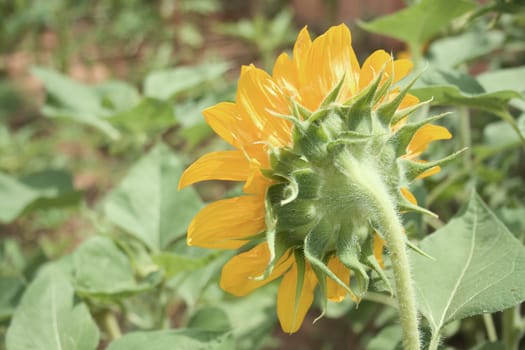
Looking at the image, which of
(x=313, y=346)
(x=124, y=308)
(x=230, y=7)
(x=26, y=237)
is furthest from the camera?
(x=230, y=7)

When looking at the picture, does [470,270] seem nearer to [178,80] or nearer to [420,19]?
[420,19]

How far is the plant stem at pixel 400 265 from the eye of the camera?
1.51 feet

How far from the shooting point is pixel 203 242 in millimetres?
516

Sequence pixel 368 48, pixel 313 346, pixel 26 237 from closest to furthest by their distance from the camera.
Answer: pixel 313 346 → pixel 26 237 → pixel 368 48

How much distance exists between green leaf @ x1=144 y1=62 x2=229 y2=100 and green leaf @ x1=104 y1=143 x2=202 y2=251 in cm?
18

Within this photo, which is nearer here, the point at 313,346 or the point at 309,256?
→ the point at 309,256

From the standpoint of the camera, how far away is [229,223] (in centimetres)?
50

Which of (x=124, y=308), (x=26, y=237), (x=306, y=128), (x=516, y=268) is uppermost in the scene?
(x=306, y=128)

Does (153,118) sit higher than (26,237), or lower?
higher

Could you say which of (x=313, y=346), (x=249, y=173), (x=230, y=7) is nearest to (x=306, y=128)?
(x=249, y=173)

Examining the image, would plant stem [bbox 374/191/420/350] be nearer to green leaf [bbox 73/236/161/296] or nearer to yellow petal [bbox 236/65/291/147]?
yellow petal [bbox 236/65/291/147]

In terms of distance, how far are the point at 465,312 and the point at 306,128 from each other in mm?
191

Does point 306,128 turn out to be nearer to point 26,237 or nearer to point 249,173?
point 249,173

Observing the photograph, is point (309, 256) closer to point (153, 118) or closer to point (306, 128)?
point (306, 128)
